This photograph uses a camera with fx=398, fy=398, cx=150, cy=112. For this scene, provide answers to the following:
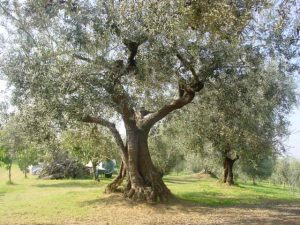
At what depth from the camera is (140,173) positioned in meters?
18.5

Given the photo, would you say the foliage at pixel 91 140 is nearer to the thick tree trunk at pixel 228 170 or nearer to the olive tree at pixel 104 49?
the olive tree at pixel 104 49

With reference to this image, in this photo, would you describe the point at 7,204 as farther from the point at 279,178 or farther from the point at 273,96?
the point at 279,178

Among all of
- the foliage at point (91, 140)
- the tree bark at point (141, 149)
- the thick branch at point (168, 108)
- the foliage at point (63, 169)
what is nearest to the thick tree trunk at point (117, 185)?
the tree bark at point (141, 149)

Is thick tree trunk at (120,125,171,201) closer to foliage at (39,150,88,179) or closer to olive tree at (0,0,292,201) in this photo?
olive tree at (0,0,292,201)

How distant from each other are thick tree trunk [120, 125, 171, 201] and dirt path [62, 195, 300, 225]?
64cm

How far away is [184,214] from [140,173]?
148 inches

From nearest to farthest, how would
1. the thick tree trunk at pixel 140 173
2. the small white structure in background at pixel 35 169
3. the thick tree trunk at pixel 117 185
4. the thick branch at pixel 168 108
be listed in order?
the thick branch at pixel 168 108 → the thick tree trunk at pixel 140 173 → the thick tree trunk at pixel 117 185 → the small white structure in background at pixel 35 169

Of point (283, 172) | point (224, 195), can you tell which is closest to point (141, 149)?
point (224, 195)

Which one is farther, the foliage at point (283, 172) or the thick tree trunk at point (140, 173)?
the foliage at point (283, 172)

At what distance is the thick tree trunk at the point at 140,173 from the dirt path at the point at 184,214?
2.10ft

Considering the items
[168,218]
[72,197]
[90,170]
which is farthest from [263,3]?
[90,170]

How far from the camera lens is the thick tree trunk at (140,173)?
17703 mm

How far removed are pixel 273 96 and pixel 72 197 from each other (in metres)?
11.8

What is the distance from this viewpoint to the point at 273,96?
21266mm
